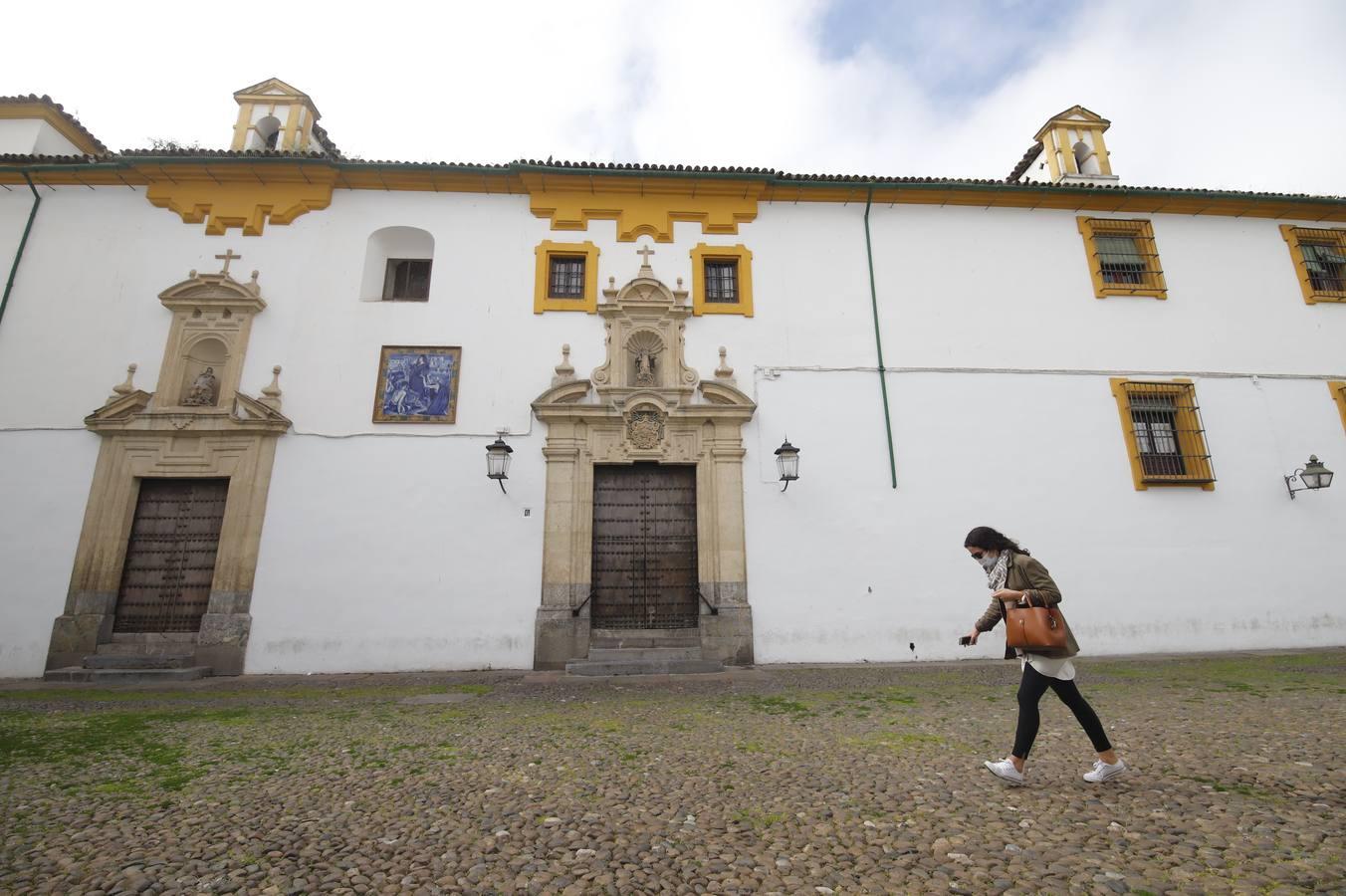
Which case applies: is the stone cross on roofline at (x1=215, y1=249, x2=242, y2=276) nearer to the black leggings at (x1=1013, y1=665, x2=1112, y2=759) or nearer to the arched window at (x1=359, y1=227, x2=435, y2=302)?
the arched window at (x1=359, y1=227, x2=435, y2=302)

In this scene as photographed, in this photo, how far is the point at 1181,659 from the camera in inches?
330

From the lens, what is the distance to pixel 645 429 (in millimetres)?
9289

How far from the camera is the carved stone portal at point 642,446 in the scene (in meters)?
8.48

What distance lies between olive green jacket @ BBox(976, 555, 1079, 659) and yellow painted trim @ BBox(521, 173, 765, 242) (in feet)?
27.1

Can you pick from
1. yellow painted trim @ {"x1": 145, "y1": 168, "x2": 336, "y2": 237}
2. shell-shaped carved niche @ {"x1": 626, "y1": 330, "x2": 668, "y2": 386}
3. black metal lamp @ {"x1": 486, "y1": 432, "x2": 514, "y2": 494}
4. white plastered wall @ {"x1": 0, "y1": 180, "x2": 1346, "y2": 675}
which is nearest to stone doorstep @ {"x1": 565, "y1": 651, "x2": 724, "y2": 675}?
white plastered wall @ {"x1": 0, "y1": 180, "x2": 1346, "y2": 675}

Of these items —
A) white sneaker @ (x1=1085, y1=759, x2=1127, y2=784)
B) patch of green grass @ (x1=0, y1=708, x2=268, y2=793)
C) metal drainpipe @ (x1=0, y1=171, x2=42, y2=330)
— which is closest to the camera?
white sneaker @ (x1=1085, y1=759, x2=1127, y2=784)

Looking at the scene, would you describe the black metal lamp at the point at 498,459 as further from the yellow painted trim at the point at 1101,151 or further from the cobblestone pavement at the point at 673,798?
the yellow painted trim at the point at 1101,151

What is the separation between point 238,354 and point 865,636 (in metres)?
10.3

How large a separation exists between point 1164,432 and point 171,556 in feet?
50.8

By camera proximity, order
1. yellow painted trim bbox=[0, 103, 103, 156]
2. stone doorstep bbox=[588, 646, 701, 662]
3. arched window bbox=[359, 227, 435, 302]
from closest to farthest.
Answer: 1. stone doorstep bbox=[588, 646, 701, 662]
2. arched window bbox=[359, 227, 435, 302]
3. yellow painted trim bbox=[0, 103, 103, 156]

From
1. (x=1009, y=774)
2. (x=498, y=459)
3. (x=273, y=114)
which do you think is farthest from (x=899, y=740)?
(x=273, y=114)

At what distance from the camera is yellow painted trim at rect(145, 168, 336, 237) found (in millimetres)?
9922

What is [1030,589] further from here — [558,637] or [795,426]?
[558,637]

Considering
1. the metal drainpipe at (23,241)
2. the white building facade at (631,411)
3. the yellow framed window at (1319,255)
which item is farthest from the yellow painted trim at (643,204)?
the yellow framed window at (1319,255)
